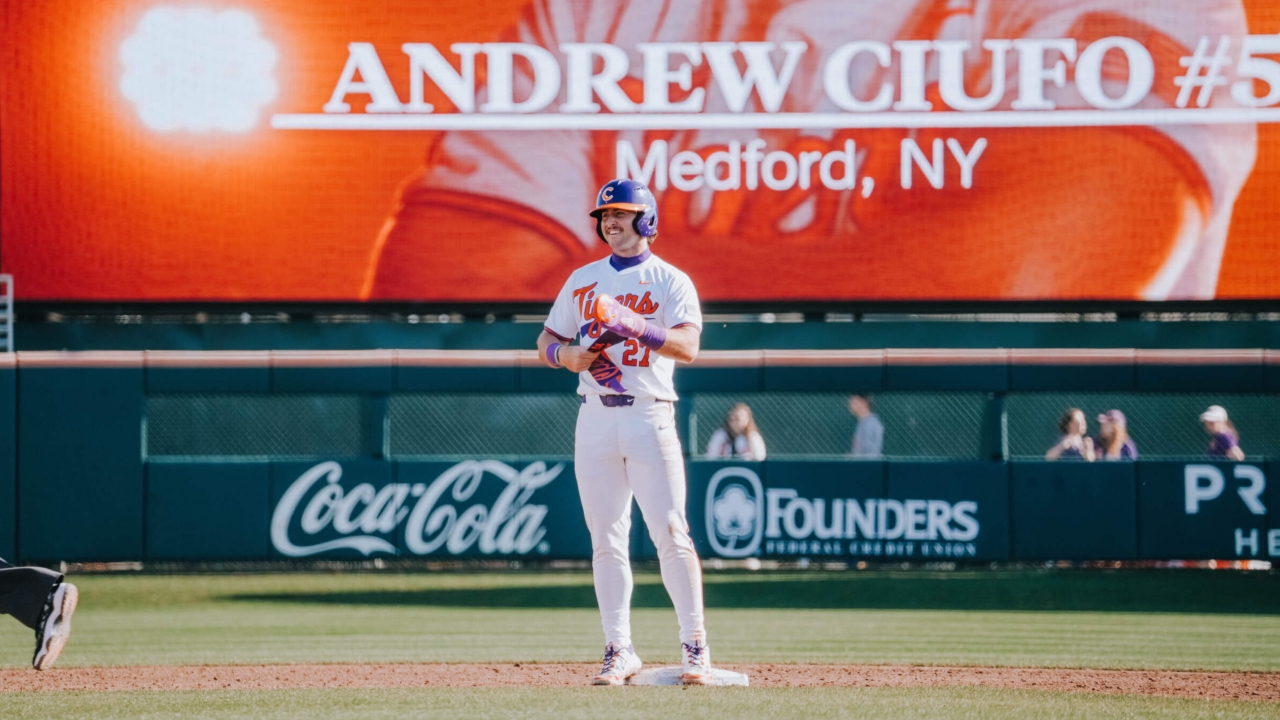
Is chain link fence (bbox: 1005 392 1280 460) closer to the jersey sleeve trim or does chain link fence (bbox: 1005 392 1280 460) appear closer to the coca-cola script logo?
the coca-cola script logo

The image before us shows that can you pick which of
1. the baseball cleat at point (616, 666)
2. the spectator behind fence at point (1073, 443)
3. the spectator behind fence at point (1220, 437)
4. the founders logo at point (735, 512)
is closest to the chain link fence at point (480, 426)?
the founders logo at point (735, 512)

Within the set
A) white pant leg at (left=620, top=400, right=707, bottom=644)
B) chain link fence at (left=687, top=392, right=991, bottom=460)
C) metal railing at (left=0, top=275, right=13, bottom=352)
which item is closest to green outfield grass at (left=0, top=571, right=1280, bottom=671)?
white pant leg at (left=620, top=400, right=707, bottom=644)

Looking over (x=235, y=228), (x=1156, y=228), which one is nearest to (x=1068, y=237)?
(x=1156, y=228)

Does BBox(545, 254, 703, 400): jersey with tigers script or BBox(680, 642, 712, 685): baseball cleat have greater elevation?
BBox(545, 254, 703, 400): jersey with tigers script

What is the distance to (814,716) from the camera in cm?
417

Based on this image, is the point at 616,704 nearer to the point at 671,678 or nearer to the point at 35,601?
the point at 671,678

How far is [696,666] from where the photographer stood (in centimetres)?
461

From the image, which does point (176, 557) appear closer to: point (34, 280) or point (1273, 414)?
point (34, 280)

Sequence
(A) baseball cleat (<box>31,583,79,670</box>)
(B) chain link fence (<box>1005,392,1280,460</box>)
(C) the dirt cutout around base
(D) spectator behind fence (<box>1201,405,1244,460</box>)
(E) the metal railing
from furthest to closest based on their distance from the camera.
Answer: (B) chain link fence (<box>1005,392,1280,460</box>) → (E) the metal railing → (D) spectator behind fence (<box>1201,405,1244,460</box>) → (C) the dirt cutout around base → (A) baseball cleat (<box>31,583,79,670</box>)

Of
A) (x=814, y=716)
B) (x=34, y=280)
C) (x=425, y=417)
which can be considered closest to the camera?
(x=814, y=716)

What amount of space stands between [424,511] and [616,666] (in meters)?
5.83

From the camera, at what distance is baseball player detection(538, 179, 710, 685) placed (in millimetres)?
4559

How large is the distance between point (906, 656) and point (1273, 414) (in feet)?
30.5

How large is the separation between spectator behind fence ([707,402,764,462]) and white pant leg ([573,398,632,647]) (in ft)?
19.5
